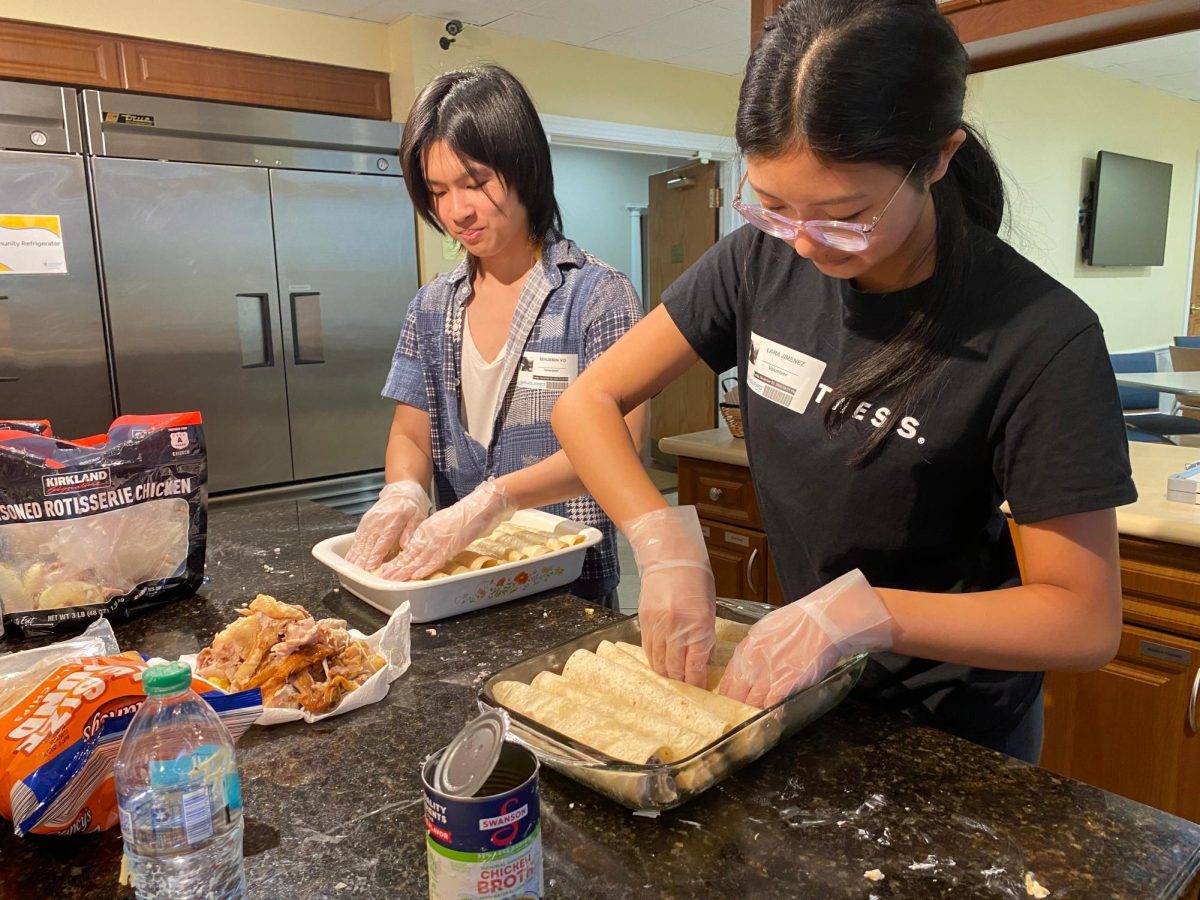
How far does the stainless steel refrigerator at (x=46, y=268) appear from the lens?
117 inches

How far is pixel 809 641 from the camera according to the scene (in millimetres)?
925

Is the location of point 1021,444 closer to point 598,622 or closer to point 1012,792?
point 1012,792

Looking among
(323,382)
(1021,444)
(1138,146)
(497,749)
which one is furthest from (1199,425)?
(497,749)

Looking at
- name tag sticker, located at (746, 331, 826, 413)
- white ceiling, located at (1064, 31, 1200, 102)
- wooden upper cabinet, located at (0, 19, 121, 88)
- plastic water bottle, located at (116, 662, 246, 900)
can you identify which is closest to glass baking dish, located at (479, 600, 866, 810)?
plastic water bottle, located at (116, 662, 246, 900)

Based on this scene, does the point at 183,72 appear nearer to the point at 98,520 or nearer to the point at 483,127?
the point at 483,127

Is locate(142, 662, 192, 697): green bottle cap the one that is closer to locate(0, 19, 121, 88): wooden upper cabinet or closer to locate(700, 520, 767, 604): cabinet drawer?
locate(700, 520, 767, 604): cabinet drawer

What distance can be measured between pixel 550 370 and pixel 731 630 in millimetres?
726

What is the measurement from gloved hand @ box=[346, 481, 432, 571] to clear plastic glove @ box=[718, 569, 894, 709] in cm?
69

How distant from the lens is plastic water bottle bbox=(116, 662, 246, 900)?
2.16 feet

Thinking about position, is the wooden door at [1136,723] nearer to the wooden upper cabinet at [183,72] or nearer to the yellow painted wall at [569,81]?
the yellow painted wall at [569,81]

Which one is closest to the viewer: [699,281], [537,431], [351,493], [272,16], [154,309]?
[699,281]

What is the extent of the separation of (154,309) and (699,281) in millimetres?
2783

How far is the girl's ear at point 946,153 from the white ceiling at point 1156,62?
4.62 m

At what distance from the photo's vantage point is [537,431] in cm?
167
